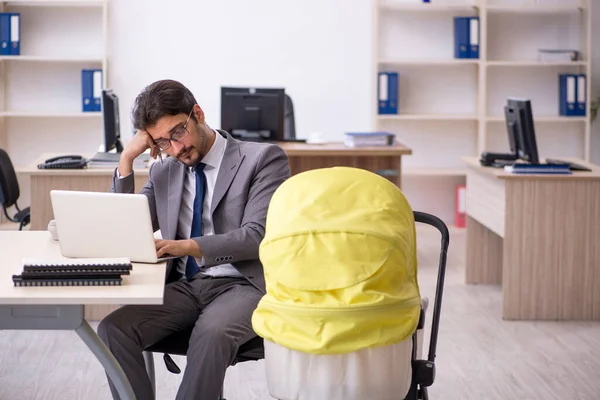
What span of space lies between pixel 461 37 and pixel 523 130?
2.37 meters

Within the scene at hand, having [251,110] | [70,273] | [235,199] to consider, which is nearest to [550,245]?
[251,110]

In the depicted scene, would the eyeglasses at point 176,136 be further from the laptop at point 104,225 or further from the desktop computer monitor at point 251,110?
the desktop computer monitor at point 251,110

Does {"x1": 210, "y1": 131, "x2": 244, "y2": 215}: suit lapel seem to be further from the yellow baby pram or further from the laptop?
the yellow baby pram

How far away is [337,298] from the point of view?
224cm

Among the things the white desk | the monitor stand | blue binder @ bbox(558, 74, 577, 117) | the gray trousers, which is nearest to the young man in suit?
the gray trousers

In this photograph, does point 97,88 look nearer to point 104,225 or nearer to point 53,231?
point 53,231

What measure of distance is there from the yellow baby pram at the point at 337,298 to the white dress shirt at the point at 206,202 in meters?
0.62

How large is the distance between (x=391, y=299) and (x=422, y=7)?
17.9 feet

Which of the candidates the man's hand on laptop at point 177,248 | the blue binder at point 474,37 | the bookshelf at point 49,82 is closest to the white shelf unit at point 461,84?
the blue binder at point 474,37

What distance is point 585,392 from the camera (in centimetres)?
372

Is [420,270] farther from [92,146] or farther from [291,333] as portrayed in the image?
[291,333]

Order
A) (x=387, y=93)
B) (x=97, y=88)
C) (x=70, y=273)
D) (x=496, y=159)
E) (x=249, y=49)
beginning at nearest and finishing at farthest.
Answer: (x=70, y=273)
(x=496, y=159)
(x=97, y=88)
(x=387, y=93)
(x=249, y=49)

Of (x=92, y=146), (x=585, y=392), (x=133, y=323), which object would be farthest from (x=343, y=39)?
(x=133, y=323)

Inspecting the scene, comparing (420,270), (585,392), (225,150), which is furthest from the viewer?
(420,270)
